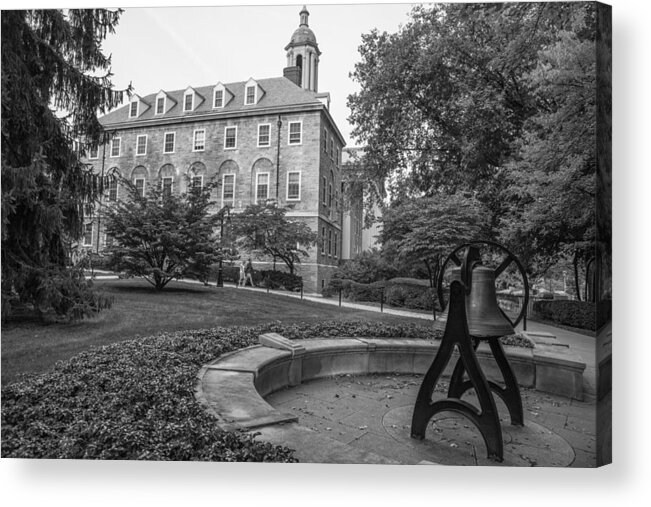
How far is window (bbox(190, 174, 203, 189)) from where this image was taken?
457 centimetres

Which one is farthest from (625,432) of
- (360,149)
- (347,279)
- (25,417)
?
(25,417)

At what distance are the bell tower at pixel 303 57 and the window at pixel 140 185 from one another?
1924 mm

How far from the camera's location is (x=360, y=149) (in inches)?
187

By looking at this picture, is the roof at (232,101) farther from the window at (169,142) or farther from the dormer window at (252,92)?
the window at (169,142)

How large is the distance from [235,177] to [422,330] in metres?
2.73

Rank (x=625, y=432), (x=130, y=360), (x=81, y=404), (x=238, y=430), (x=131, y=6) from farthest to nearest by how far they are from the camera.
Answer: (x=131, y=6) < (x=130, y=360) < (x=625, y=432) < (x=81, y=404) < (x=238, y=430)

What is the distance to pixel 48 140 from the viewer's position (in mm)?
4086

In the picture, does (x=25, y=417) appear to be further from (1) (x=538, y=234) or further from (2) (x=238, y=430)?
(1) (x=538, y=234)

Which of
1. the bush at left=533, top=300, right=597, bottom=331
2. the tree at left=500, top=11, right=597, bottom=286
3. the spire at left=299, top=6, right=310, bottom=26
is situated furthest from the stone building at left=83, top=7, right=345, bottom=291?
the bush at left=533, top=300, right=597, bottom=331

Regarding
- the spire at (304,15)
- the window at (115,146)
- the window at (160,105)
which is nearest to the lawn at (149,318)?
the window at (115,146)

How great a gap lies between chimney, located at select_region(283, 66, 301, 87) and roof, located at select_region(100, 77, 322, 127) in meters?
0.04

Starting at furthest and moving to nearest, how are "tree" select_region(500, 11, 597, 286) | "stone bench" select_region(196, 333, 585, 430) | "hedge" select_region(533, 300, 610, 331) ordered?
1. "tree" select_region(500, 11, 597, 286)
2. "hedge" select_region(533, 300, 610, 331)
3. "stone bench" select_region(196, 333, 585, 430)

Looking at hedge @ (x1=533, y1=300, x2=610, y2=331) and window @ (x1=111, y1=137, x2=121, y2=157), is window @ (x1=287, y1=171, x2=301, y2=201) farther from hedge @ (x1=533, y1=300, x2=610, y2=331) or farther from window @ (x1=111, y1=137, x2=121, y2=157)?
hedge @ (x1=533, y1=300, x2=610, y2=331)

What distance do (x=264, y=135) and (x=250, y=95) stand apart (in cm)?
48
